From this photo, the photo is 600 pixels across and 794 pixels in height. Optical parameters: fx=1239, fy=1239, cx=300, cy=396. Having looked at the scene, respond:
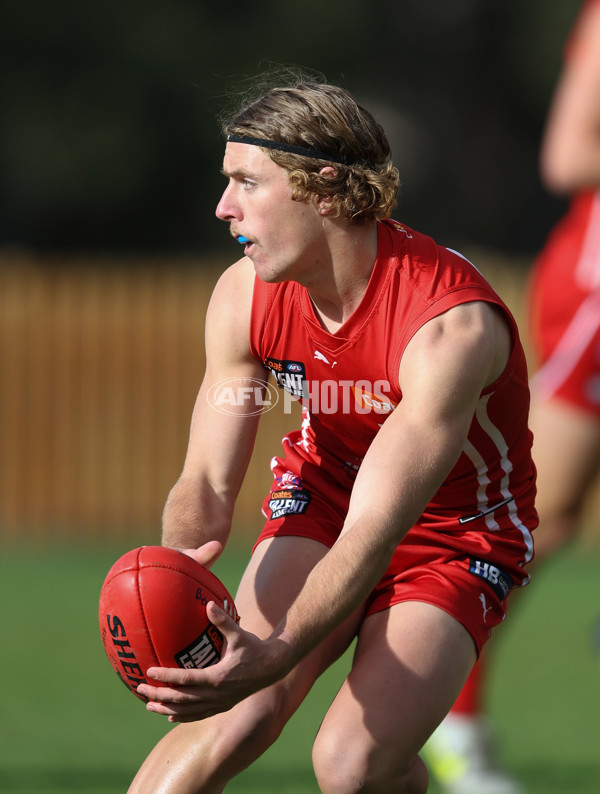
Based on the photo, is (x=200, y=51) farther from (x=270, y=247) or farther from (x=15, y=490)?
(x=270, y=247)

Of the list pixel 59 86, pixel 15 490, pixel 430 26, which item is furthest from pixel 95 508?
pixel 430 26

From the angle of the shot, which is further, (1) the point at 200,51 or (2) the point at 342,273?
(1) the point at 200,51

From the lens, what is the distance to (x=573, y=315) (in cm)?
536

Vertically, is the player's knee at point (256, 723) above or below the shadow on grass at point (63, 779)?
above

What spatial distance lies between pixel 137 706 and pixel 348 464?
327cm

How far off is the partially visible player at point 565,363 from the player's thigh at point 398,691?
1596mm

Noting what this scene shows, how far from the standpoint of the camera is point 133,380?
13297mm

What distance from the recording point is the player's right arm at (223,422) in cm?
386

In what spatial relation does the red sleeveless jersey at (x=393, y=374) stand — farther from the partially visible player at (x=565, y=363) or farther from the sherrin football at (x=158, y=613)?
the partially visible player at (x=565, y=363)

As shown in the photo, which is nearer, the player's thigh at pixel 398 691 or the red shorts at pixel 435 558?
the player's thigh at pixel 398 691

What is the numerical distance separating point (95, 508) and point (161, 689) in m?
10.3

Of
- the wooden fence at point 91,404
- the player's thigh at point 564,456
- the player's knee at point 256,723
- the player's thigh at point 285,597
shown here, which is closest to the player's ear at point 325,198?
the player's thigh at point 285,597

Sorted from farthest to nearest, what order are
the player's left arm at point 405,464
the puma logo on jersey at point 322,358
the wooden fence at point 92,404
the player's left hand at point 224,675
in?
the wooden fence at point 92,404, the puma logo on jersey at point 322,358, the player's left arm at point 405,464, the player's left hand at point 224,675

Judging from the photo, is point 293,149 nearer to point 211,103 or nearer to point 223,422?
point 223,422
